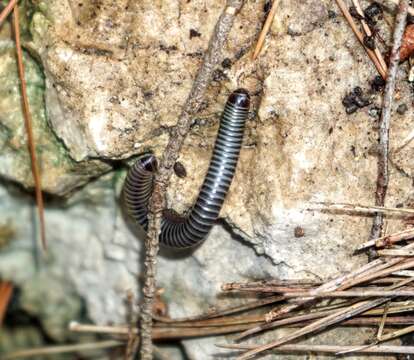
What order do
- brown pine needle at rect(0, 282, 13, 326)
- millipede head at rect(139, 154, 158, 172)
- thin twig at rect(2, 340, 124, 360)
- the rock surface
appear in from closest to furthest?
the rock surface
millipede head at rect(139, 154, 158, 172)
thin twig at rect(2, 340, 124, 360)
brown pine needle at rect(0, 282, 13, 326)

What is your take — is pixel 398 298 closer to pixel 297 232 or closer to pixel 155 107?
pixel 297 232

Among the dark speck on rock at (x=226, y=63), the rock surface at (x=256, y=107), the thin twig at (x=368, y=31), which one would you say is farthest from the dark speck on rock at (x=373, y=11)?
the dark speck on rock at (x=226, y=63)

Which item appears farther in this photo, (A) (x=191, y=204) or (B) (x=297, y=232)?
(A) (x=191, y=204)

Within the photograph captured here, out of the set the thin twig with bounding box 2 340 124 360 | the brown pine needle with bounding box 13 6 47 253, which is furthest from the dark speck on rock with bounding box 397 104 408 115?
the thin twig with bounding box 2 340 124 360

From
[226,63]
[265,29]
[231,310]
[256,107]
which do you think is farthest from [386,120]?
[231,310]

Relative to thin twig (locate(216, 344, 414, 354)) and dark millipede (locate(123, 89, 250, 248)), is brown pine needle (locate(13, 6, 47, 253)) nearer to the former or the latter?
dark millipede (locate(123, 89, 250, 248))

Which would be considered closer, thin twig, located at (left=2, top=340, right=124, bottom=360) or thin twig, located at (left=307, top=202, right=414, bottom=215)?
thin twig, located at (left=307, top=202, right=414, bottom=215)

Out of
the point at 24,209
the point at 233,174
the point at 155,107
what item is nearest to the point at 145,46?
the point at 155,107
